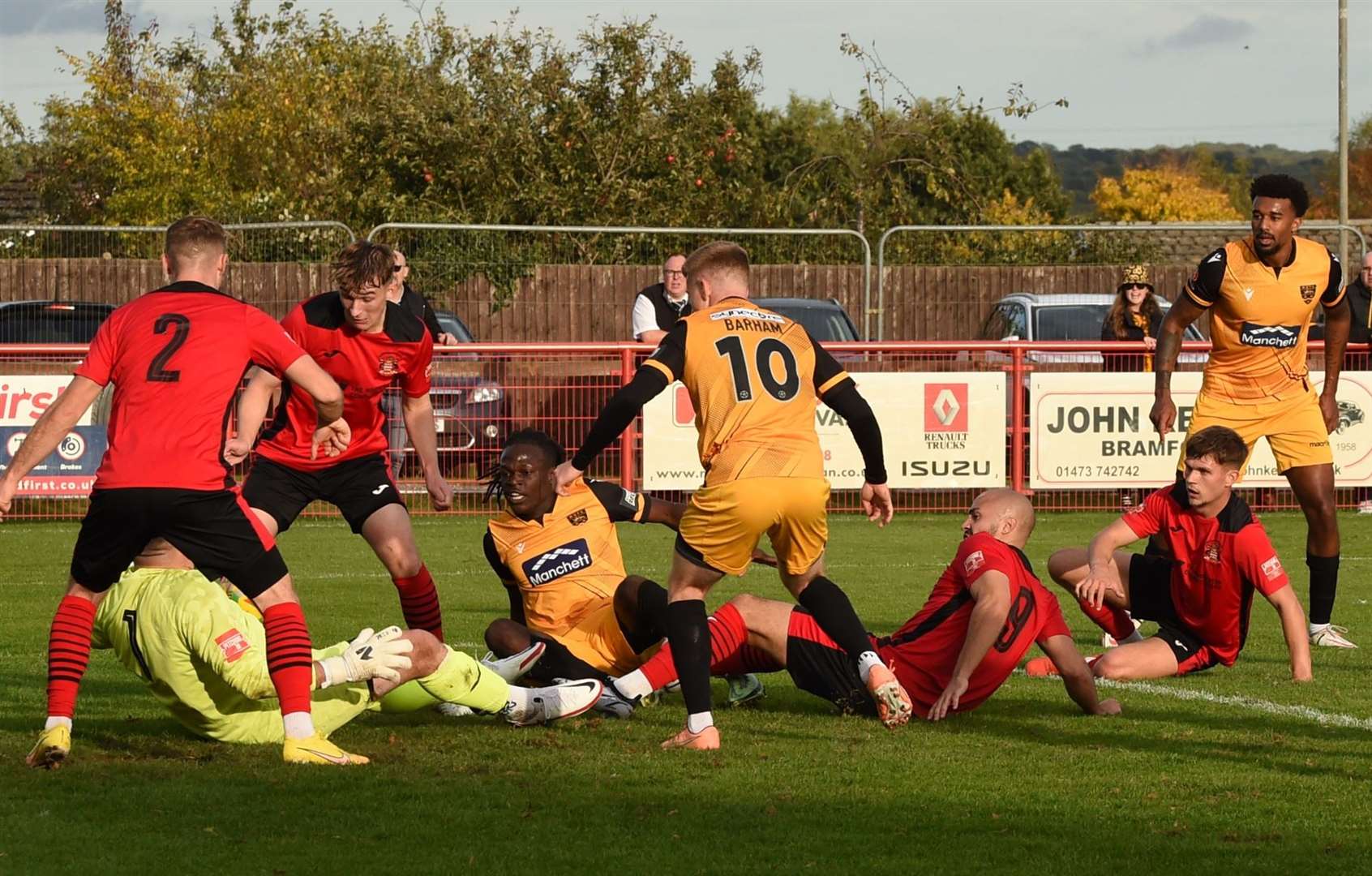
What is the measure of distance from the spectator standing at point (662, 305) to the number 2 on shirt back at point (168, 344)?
7.37 meters

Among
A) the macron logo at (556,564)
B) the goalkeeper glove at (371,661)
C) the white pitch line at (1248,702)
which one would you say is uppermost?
the macron logo at (556,564)

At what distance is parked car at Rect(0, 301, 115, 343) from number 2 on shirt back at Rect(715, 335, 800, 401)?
14.4m

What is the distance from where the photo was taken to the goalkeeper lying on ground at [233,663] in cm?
609

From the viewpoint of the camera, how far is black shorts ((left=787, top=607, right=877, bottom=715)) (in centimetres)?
709

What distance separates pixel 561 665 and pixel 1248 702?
2932mm

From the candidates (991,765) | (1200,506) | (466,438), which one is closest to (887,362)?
(466,438)

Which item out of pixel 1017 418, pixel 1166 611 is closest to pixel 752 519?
pixel 1166 611

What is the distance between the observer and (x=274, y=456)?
8.22 meters

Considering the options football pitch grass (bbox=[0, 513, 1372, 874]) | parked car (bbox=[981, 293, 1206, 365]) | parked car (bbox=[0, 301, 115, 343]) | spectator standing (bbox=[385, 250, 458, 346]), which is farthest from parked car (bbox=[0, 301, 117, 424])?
football pitch grass (bbox=[0, 513, 1372, 874])

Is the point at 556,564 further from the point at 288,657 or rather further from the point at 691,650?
the point at 288,657

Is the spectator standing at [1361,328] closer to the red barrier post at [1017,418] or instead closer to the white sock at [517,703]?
the red barrier post at [1017,418]

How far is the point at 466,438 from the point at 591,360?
55.4 inches

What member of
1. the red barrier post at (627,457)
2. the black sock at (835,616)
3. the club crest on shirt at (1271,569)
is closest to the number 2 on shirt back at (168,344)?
the black sock at (835,616)

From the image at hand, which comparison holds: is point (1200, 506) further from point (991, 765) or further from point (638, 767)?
point (638, 767)
